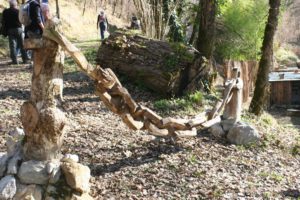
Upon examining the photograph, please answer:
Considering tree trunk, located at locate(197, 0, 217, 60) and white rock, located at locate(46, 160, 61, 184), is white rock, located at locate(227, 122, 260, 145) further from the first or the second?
white rock, located at locate(46, 160, 61, 184)

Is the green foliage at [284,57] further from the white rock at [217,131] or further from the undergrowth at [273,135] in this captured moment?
the white rock at [217,131]

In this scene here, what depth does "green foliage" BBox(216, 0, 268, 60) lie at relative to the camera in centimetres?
1945

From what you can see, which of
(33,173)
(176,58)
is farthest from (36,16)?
(33,173)

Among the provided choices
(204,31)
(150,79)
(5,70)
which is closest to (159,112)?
(150,79)

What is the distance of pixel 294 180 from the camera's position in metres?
5.70

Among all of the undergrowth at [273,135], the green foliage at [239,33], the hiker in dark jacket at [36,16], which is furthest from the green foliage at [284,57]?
the hiker in dark jacket at [36,16]

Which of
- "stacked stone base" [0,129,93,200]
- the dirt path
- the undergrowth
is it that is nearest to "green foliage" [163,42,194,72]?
the undergrowth

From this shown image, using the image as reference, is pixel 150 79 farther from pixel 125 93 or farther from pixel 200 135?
pixel 125 93

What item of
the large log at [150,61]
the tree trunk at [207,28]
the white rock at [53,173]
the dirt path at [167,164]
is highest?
the tree trunk at [207,28]

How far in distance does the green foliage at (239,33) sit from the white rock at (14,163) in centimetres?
1590

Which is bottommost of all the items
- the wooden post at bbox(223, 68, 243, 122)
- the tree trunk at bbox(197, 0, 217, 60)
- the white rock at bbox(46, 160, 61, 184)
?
the white rock at bbox(46, 160, 61, 184)

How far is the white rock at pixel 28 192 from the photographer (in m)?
4.10

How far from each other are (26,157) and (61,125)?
0.54m

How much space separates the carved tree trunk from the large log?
15.5 ft
